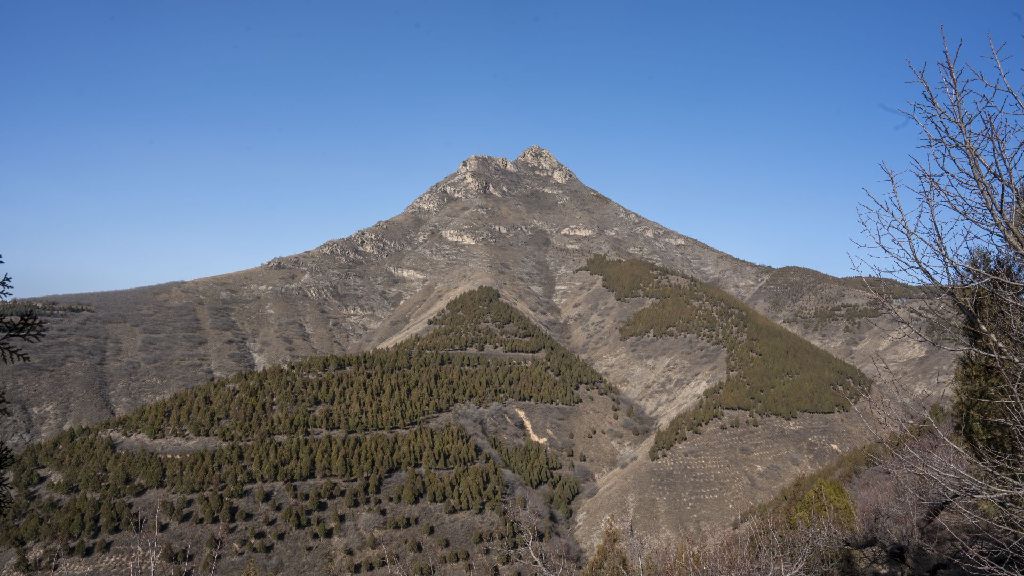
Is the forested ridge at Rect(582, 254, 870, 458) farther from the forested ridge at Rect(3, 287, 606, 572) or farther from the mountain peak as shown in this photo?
the mountain peak

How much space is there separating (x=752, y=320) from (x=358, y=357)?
160ft

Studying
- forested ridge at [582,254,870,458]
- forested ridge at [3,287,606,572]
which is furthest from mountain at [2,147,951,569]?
forested ridge at [3,287,606,572]

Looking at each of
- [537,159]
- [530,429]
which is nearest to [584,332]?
[530,429]

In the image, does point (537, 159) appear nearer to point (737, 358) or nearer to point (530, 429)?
point (737, 358)

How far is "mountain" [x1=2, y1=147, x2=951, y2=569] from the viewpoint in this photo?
143 feet

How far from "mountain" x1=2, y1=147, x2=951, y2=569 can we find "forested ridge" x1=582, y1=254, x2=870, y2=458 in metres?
0.28

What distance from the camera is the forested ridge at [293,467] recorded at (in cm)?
3144

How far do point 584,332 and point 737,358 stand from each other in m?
26.6

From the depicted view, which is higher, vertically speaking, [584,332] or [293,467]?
[584,332]

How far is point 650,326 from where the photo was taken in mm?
74375

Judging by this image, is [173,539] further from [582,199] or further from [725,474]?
[582,199]

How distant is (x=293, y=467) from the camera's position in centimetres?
3731

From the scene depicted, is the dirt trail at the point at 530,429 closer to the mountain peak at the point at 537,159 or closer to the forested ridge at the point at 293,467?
the forested ridge at the point at 293,467

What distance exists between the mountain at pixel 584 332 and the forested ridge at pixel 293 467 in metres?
6.32
